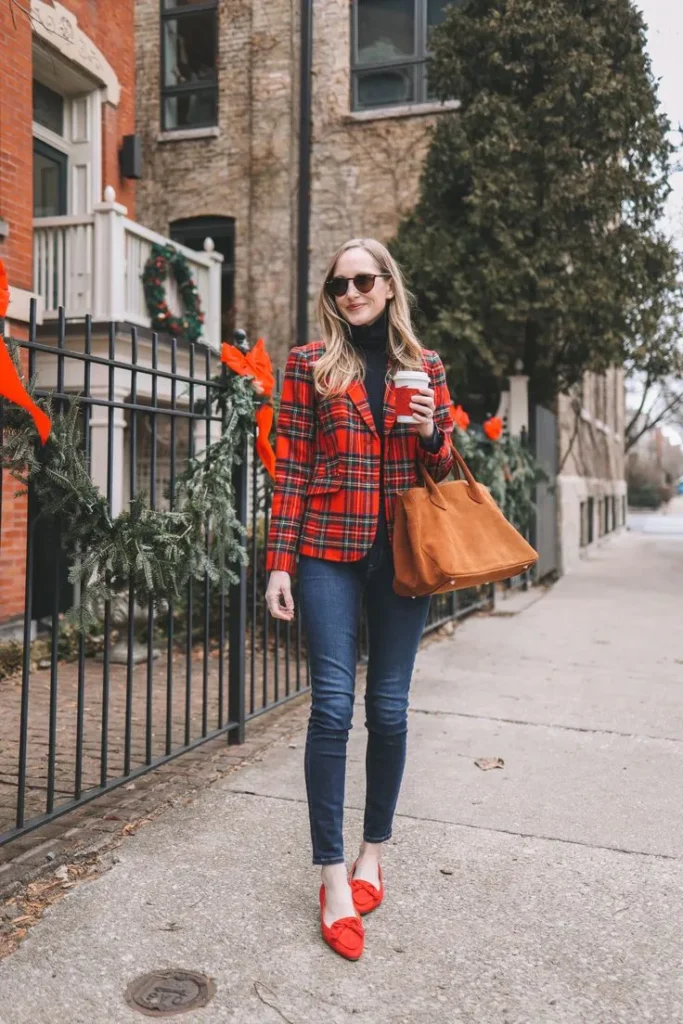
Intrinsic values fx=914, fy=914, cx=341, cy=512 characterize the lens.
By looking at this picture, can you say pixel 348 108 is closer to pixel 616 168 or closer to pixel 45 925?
pixel 616 168

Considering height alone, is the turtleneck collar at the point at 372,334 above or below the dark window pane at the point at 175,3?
below

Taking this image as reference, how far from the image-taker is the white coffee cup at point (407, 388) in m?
2.44

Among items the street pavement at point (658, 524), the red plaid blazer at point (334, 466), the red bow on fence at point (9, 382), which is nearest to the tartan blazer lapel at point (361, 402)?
the red plaid blazer at point (334, 466)

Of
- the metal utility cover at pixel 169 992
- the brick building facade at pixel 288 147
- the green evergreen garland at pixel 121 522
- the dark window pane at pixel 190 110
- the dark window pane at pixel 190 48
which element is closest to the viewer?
the metal utility cover at pixel 169 992

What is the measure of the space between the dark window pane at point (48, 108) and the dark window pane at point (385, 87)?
4.86 metres

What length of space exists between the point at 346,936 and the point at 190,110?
13.6 meters

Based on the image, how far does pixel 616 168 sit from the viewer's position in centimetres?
1061

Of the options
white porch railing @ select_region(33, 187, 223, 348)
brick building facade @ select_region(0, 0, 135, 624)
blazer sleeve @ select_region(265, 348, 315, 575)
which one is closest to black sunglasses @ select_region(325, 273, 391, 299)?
blazer sleeve @ select_region(265, 348, 315, 575)

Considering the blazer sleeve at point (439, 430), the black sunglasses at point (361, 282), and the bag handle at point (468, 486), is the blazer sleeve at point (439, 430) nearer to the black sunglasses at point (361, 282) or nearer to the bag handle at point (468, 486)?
the bag handle at point (468, 486)

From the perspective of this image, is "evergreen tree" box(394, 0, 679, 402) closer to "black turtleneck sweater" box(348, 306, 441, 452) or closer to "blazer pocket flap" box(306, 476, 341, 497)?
"black turtleneck sweater" box(348, 306, 441, 452)

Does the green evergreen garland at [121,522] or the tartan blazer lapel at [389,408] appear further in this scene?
the green evergreen garland at [121,522]

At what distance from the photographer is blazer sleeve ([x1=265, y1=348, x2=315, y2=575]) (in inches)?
109

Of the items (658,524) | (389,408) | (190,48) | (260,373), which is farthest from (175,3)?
(658,524)

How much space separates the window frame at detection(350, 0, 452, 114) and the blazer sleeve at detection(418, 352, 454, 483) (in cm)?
1130
